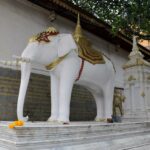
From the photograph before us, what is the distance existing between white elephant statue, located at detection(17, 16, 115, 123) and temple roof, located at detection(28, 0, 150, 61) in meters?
1.25

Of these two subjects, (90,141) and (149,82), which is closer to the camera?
(90,141)

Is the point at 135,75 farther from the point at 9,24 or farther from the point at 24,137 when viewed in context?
the point at 24,137

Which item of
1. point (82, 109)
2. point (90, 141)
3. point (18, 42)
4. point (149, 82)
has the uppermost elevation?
point (18, 42)

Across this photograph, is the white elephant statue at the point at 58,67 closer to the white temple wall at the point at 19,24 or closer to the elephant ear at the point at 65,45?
the elephant ear at the point at 65,45

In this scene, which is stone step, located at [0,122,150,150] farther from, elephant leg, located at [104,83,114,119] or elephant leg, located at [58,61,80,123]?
elephant leg, located at [104,83,114,119]

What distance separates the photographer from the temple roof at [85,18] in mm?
5634

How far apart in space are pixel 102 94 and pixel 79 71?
911 mm

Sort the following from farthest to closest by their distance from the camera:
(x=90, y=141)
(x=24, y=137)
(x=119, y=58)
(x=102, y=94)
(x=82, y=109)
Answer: (x=119, y=58), (x=82, y=109), (x=102, y=94), (x=90, y=141), (x=24, y=137)

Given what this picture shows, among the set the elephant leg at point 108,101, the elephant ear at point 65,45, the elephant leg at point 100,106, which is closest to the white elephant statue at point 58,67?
the elephant ear at point 65,45

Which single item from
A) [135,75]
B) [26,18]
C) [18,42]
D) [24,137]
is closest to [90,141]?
[24,137]

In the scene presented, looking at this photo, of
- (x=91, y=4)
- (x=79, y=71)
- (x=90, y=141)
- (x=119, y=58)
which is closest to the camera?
(x=90, y=141)

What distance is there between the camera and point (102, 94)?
5.02 metres

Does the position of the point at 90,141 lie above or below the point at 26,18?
below

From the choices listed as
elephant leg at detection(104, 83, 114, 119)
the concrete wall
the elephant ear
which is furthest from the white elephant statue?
the concrete wall
